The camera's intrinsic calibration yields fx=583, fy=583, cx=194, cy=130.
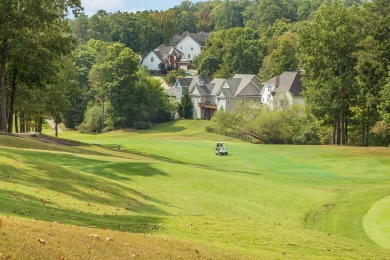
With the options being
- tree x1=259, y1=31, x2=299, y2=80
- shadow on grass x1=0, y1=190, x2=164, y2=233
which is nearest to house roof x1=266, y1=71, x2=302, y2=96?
tree x1=259, y1=31, x2=299, y2=80

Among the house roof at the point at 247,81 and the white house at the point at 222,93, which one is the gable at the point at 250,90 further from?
the house roof at the point at 247,81

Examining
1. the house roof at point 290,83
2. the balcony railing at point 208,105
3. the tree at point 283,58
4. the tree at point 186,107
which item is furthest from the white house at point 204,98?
the house roof at point 290,83

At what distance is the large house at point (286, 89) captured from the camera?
10294 centimetres

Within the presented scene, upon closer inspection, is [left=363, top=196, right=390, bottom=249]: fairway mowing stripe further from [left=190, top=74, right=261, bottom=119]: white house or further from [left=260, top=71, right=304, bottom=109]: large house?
[left=190, top=74, right=261, bottom=119]: white house

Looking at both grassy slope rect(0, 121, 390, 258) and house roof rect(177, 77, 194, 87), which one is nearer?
grassy slope rect(0, 121, 390, 258)

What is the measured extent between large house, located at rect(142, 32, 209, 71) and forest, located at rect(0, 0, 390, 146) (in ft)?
110

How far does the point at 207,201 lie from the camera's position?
30891mm

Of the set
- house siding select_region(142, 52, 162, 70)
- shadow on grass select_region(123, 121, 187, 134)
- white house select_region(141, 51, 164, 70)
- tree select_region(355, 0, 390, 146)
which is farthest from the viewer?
house siding select_region(142, 52, 162, 70)

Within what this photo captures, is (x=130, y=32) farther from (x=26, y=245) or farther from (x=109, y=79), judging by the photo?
(x=26, y=245)

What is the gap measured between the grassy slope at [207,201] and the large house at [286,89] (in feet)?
167

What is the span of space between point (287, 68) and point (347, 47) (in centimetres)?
5778

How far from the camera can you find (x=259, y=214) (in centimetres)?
2978

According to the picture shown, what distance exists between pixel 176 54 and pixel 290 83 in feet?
241

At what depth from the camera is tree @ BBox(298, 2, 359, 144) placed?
68438 millimetres
